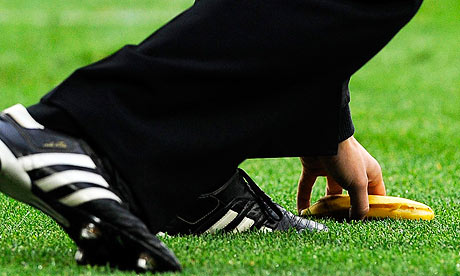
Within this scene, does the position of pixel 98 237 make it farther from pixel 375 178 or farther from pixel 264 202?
pixel 375 178

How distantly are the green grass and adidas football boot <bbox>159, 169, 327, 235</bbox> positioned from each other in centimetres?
9

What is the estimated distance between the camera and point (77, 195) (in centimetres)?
162

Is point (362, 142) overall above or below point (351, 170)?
below

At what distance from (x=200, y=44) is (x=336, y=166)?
29.6 inches

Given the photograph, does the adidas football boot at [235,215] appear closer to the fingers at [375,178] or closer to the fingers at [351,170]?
the fingers at [351,170]

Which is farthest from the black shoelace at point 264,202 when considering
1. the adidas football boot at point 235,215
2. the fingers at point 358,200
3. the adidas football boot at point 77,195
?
the adidas football boot at point 77,195

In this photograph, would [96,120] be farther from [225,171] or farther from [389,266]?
[389,266]

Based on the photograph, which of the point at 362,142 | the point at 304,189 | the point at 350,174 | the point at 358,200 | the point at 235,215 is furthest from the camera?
the point at 362,142

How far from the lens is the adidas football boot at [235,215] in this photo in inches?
88.5

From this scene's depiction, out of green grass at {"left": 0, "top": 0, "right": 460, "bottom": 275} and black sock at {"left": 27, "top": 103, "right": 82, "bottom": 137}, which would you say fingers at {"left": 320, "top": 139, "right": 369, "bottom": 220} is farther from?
black sock at {"left": 27, "top": 103, "right": 82, "bottom": 137}

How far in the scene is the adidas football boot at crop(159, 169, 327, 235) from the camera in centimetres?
225

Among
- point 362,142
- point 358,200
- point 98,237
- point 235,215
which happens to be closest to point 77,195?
point 98,237

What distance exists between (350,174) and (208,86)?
0.77 meters

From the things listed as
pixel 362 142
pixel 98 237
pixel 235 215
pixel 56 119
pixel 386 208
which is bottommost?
pixel 362 142
